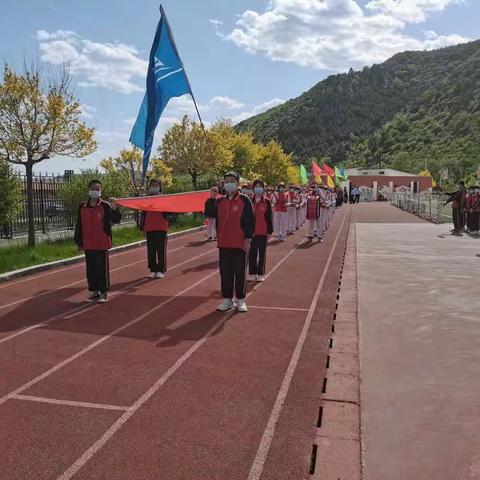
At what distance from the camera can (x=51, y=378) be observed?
5020 millimetres

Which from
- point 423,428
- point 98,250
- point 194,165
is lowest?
point 423,428

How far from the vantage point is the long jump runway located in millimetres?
3564

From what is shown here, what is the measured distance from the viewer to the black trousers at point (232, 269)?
7695 mm

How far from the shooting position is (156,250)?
1051cm

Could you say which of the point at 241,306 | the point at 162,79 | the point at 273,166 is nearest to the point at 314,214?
the point at 162,79

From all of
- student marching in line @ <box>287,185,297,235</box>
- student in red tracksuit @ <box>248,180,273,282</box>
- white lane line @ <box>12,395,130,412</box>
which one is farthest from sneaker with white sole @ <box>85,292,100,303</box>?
student marching in line @ <box>287,185,297,235</box>

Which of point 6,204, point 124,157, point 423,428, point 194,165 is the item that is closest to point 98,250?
point 423,428

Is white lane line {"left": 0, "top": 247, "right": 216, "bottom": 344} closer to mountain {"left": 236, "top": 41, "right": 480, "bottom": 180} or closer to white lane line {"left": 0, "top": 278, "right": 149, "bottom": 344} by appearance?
white lane line {"left": 0, "top": 278, "right": 149, "bottom": 344}

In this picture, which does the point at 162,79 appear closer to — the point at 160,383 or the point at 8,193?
the point at 8,193

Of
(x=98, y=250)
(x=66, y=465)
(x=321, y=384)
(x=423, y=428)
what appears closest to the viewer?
(x=66, y=465)

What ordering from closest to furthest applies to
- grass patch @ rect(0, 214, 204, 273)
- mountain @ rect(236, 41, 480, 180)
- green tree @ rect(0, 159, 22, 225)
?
grass patch @ rect(0, 214, 204, 273)
green tree @ rect(0, 159, 22, 225)
mountain @ rect(236, 41, 480, 180)

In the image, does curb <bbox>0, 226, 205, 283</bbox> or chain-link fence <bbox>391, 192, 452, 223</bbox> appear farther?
chain-link fence <bbox>391, 192, 452, 223</bbox>

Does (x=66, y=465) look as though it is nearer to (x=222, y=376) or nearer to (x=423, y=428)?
(x=222, y=376)

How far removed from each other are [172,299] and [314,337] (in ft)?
9.17
